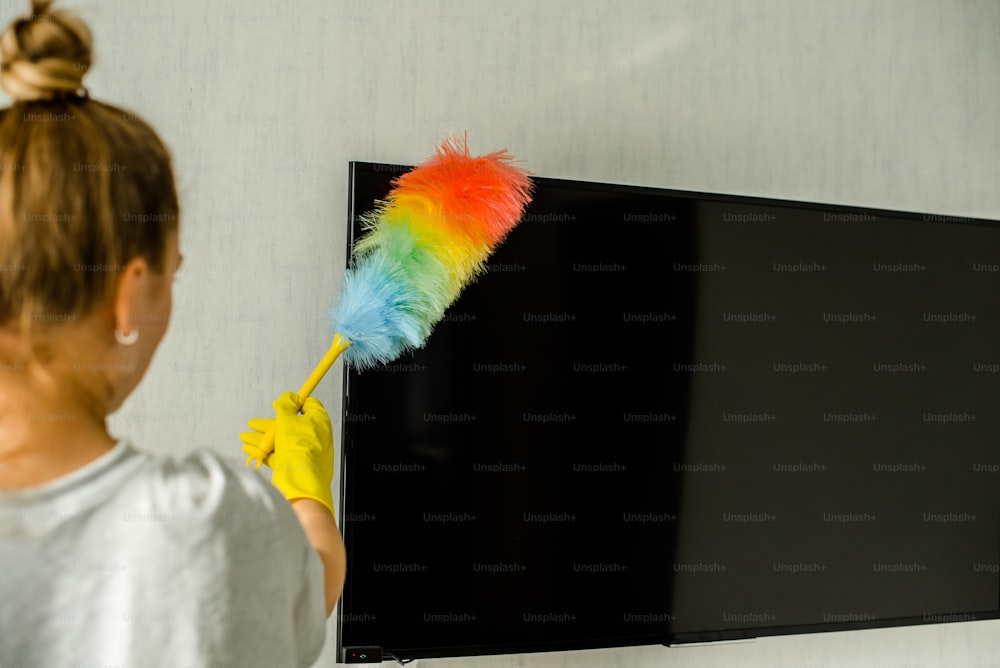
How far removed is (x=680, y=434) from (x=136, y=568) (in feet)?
3.82

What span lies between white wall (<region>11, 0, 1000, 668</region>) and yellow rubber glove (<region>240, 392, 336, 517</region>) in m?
0.22

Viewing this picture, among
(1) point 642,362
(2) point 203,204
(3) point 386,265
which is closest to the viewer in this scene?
(3) point 386,265

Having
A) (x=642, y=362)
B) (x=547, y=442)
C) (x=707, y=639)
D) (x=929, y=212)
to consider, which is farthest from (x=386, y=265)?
(x=929, y=212)

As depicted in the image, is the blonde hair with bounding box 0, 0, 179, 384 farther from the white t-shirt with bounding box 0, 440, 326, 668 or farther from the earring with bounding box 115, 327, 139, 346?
the white t-shirt with bounding box 0, 440, 326, 668

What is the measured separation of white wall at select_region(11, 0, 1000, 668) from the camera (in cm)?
153

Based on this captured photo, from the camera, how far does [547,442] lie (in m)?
1.60

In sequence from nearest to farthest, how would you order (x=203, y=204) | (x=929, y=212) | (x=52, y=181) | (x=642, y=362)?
(x=52, y=181) → (x=203, y=204) → (x=642, y=362) → (x=929, y=212)

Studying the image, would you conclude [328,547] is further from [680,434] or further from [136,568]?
[680,434]

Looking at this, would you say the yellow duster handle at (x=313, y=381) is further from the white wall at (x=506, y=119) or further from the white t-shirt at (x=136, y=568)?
the white t-shirt at (x=136, y=568)

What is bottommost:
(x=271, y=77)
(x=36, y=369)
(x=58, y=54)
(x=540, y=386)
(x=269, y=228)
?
(x=540, y=386)

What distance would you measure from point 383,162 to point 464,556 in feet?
2.42

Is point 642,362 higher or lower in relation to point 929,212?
lower

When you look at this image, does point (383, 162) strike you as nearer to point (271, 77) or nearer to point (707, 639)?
point (271, 77)

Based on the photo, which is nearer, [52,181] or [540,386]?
[52,181]
